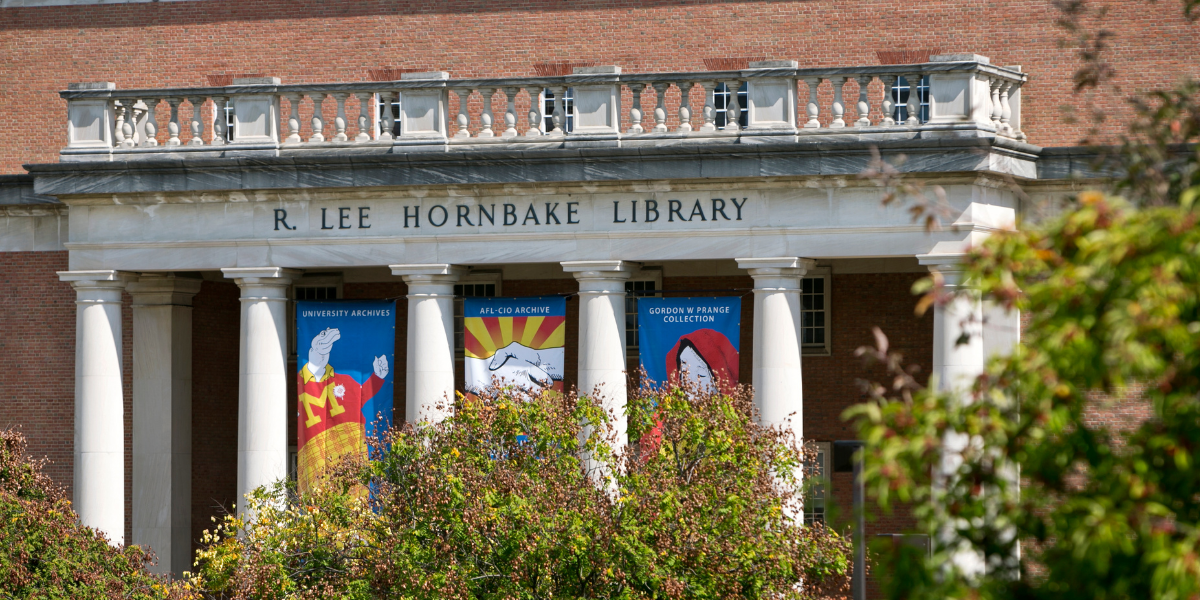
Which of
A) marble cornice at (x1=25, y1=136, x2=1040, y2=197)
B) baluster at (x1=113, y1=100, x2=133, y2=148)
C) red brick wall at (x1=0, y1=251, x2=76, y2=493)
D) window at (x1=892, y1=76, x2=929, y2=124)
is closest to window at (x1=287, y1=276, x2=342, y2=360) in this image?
red brick wall at (x1=0, y1=251, x2=76, y2=493)

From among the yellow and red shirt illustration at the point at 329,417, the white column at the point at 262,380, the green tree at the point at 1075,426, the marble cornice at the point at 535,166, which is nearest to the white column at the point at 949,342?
the marble cornice at the point at 535,166

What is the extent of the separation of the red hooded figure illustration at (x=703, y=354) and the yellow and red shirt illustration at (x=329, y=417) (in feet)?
18.6

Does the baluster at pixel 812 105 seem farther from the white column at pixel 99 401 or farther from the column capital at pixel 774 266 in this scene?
the white column at pixel 99 401

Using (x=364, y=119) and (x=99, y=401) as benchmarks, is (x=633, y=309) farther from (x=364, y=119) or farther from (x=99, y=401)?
(x=99, y=401)

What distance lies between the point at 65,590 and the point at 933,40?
2088 centimetres

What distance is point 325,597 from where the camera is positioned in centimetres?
2255

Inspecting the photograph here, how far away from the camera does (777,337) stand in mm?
29328

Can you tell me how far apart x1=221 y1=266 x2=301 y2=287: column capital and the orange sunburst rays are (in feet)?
12.5

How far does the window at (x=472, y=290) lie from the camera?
1431 inches

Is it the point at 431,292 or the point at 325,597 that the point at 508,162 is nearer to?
the point at 431,292

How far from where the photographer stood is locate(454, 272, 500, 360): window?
119ft

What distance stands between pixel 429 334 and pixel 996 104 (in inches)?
442

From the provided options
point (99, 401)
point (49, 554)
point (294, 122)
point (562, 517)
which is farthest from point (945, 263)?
point (99, 401)

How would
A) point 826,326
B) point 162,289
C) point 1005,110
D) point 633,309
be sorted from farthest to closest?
point 633,309, point 826,326, point 162,289, point 1005,110
